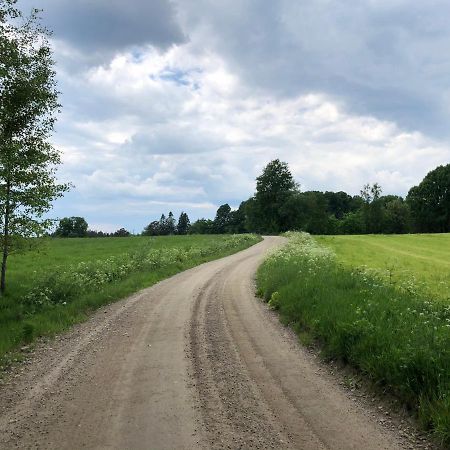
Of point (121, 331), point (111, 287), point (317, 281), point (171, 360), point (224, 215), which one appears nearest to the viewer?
point (171, 360)

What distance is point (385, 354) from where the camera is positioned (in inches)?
283

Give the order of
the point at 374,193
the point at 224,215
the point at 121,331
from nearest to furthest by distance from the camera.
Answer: the point at 121,331, the point at 374,193, the point at 224,215

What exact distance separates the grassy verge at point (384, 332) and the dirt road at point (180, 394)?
67 centimetres

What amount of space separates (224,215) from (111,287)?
159 m

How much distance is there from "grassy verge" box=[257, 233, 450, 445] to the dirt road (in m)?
0.67

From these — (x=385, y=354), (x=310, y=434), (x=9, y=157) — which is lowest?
(x=310, y=434)

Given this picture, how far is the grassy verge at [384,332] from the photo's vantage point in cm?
624

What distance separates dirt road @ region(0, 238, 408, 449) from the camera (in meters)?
5.54

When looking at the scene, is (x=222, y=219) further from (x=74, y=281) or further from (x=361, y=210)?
(x=74, y=281)

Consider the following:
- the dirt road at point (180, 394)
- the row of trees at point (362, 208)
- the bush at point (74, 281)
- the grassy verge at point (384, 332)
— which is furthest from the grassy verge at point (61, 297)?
the row of trees at point (362, 208)

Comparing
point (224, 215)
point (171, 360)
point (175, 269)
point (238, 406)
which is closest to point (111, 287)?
point (175, 269)

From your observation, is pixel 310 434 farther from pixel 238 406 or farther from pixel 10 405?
pixel 10 405

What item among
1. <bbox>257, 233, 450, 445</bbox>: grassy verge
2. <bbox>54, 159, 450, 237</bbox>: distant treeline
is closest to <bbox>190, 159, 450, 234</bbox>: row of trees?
<bbox>54, 159, 450, 237</bbox>: distant treeline

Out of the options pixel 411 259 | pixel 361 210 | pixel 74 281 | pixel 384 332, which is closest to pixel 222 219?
pixel 361 210
